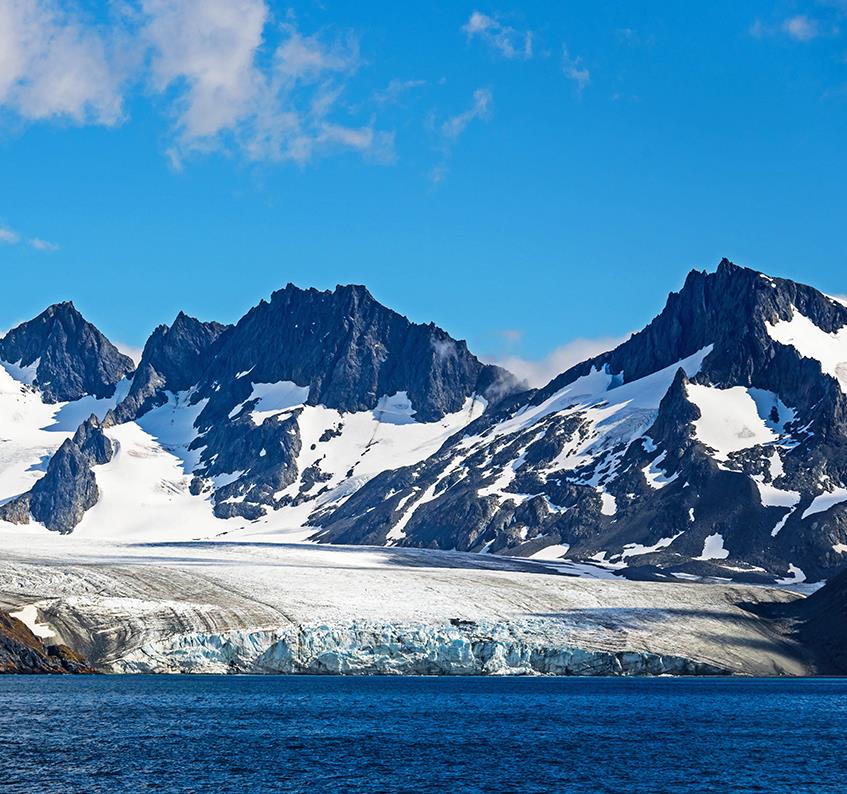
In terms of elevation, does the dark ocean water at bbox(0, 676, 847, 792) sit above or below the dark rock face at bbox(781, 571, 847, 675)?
below

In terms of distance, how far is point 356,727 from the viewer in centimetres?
9775

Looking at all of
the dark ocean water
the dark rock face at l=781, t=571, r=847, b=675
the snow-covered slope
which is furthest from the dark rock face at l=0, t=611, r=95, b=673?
the dark rock face at l=781, t=571, r=847, b=675

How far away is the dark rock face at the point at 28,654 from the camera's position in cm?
13400

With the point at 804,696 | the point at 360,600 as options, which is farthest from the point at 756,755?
the point at 360,600

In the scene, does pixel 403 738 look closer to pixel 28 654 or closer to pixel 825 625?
pixel 28 654

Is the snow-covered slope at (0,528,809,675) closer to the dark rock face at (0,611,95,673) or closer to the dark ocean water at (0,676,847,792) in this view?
the dark rock face at (0,611,95,673)

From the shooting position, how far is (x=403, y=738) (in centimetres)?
9169

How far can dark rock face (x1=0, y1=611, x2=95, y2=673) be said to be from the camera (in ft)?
440

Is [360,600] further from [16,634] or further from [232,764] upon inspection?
[232,764]

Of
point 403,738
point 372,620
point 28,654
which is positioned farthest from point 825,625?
point 403,738

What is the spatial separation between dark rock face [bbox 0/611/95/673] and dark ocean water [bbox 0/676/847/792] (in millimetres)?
6269

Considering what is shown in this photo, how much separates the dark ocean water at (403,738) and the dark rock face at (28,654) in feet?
20.6

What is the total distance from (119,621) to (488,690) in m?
37.1

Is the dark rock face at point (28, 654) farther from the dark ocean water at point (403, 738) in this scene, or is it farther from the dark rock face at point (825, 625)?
the dark rock face at point (825, 625)
